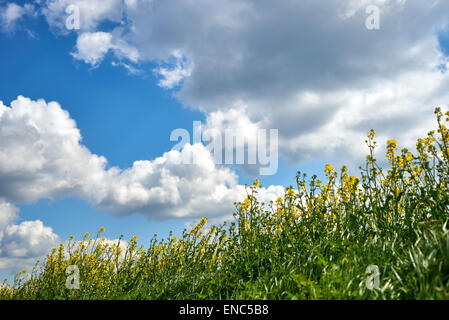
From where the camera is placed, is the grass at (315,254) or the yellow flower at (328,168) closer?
the grass at (315,254)

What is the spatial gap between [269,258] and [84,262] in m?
4.47

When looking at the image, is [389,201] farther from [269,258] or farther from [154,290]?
[154,290]

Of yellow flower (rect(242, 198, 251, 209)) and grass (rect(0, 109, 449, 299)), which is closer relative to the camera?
grass (rect(0, 109, 449, 299))

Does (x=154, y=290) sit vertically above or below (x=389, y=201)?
below

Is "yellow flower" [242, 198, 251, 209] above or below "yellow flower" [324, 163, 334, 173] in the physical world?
below

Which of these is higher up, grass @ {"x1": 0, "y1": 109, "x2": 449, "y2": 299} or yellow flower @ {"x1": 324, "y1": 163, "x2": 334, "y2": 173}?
yellow flower @ {"x1": 324, "y1": 163, "x2": 334, "y2": 173}

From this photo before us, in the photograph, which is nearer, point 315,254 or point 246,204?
point 315,254

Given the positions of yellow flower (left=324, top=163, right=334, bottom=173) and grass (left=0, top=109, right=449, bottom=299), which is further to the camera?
yellow flower (left=324, top=163, right=334, bottom=173)

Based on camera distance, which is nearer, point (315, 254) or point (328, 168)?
point (315, 254)

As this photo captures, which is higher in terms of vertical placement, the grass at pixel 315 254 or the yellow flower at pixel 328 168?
the yellow flower at pixel 328 168

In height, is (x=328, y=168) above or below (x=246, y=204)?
above
